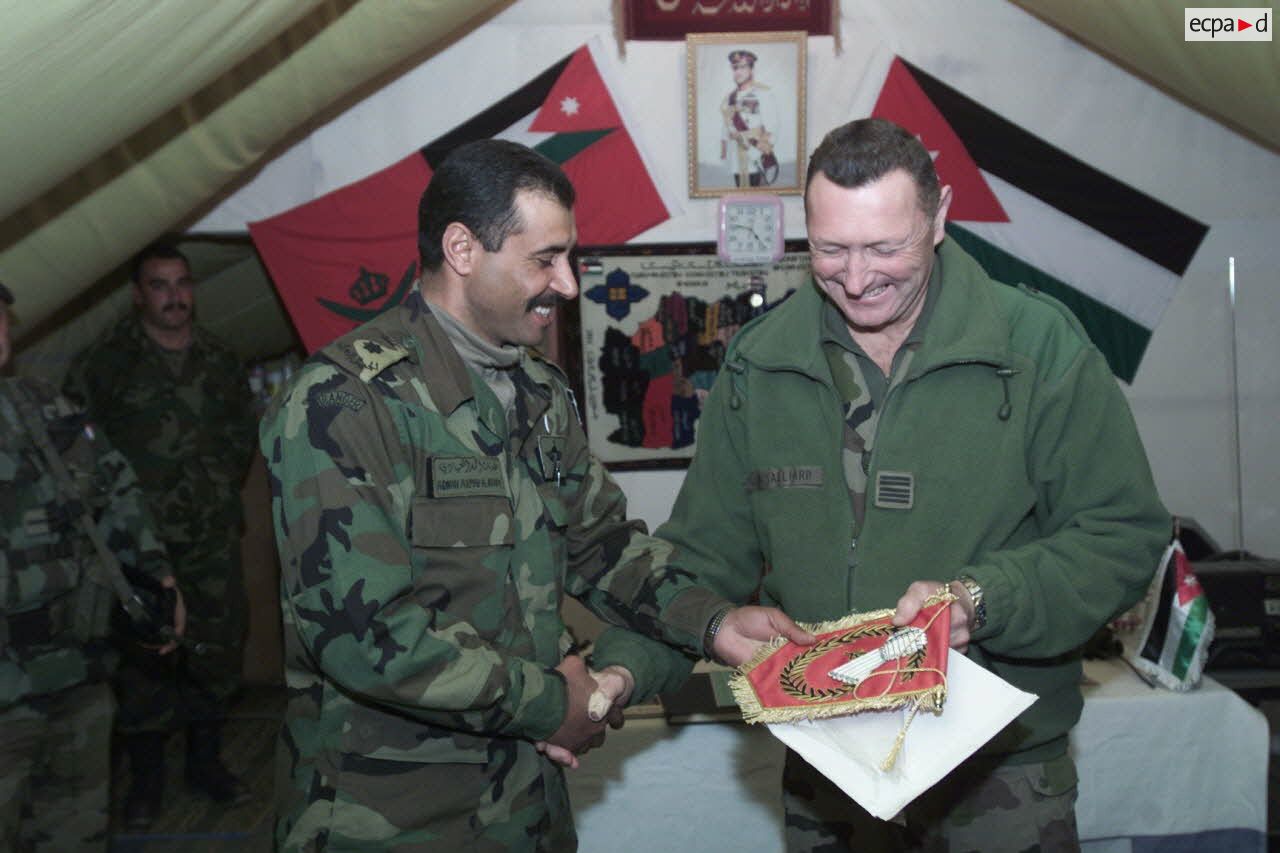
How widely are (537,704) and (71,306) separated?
11.5ft

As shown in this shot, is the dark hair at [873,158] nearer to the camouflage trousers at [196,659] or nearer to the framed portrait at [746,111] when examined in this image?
the framed portrait at [746,111]

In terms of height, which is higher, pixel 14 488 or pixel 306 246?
pixel 306 246

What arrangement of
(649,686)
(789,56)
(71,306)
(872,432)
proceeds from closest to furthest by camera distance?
(872,432) → (649,686) → (789,56) → (71,306)

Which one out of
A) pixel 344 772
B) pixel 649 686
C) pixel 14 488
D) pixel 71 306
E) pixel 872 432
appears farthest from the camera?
pixel 71 306

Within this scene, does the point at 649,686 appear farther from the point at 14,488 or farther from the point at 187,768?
the point at 187,768

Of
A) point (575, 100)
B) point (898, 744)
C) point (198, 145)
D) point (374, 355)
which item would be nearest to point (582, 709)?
point (898, 744)

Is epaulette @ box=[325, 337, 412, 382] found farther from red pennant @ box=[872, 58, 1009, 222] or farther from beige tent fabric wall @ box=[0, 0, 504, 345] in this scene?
red pennant @ box=[872, 58, 1009, 222]

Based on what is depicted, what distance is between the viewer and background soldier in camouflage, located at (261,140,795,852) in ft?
5.51

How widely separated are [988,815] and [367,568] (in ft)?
3.25

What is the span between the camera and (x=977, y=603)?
167 centimetres

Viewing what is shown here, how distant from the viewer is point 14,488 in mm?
2818

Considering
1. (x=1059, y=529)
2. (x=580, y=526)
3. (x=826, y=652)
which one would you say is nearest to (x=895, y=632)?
(x=826, y=652)

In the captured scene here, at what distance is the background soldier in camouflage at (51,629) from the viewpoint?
275 cm

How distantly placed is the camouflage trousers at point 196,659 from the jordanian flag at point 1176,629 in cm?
289
